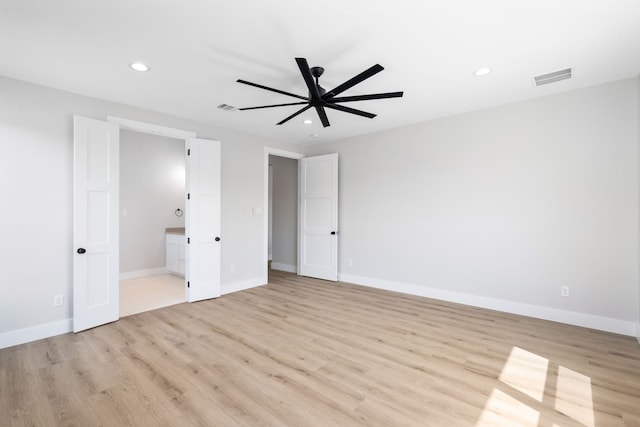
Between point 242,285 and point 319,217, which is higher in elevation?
point 319,217

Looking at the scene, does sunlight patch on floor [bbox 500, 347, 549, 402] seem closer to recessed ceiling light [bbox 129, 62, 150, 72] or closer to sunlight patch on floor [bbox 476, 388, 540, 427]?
sunlight patch on floor [bbox 476, 388, 540, 427]

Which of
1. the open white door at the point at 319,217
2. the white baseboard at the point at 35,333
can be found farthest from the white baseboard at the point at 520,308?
the white baseboard at the point at 35,333

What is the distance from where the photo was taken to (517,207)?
3820 millimetres

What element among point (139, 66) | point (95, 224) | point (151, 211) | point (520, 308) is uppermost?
point (139, 66)

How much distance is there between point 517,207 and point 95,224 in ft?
16.9

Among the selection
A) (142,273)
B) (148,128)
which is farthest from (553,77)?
(142,273)

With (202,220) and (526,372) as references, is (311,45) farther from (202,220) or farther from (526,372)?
(526,372)

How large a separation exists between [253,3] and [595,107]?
378cm

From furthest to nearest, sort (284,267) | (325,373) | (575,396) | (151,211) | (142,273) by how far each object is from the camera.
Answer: (284,267) → (151,211) → (142,273) → (325,373) → (575,396)

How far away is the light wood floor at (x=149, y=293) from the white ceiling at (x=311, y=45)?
2.74 meters

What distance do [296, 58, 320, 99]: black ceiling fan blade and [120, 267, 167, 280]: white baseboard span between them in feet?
17.5

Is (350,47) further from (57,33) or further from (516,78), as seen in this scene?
(57,33)

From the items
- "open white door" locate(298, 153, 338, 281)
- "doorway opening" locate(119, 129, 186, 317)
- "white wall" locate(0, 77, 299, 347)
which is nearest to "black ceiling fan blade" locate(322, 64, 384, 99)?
"white wall" locate(0, 77, 299, 347)

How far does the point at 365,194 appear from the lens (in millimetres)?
5340
